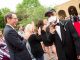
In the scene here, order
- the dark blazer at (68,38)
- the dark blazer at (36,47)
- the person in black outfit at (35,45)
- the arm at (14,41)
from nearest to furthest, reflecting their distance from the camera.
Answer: the dark blazer at (68,38)
the arm at (14,41)
the person in black outfit at (35,45)
the dark blazer at (36,47)

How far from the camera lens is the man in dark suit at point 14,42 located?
7.58 m

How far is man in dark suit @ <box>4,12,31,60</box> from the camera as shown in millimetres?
7582

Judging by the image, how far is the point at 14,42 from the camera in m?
7.57

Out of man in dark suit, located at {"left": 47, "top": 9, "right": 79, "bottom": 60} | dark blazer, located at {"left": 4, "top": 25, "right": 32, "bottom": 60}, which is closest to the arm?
dark blazer, located at {"left": 4, "top": 25, "right": 32, "bottom": 60}

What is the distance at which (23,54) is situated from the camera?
7.67 m

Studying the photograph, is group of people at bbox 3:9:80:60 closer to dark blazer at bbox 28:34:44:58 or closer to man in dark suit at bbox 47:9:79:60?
man in dark suit at bbox 47:9:79:60

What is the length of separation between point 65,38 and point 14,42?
1160mm

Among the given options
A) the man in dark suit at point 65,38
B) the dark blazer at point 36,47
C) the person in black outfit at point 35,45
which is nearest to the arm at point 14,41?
the man in dark suit at point 65,38

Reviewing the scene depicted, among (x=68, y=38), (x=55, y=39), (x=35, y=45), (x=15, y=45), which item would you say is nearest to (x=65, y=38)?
(x=68, y=38)

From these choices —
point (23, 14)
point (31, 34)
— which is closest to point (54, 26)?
point (31, 34)

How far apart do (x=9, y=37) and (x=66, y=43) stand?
51.3 inches

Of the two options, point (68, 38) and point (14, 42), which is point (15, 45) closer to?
point (14, 42)

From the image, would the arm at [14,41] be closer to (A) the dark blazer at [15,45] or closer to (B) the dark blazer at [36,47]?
(A) the dark blazer at [15,45]

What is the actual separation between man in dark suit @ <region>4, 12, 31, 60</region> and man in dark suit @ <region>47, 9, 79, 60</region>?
77 cm
